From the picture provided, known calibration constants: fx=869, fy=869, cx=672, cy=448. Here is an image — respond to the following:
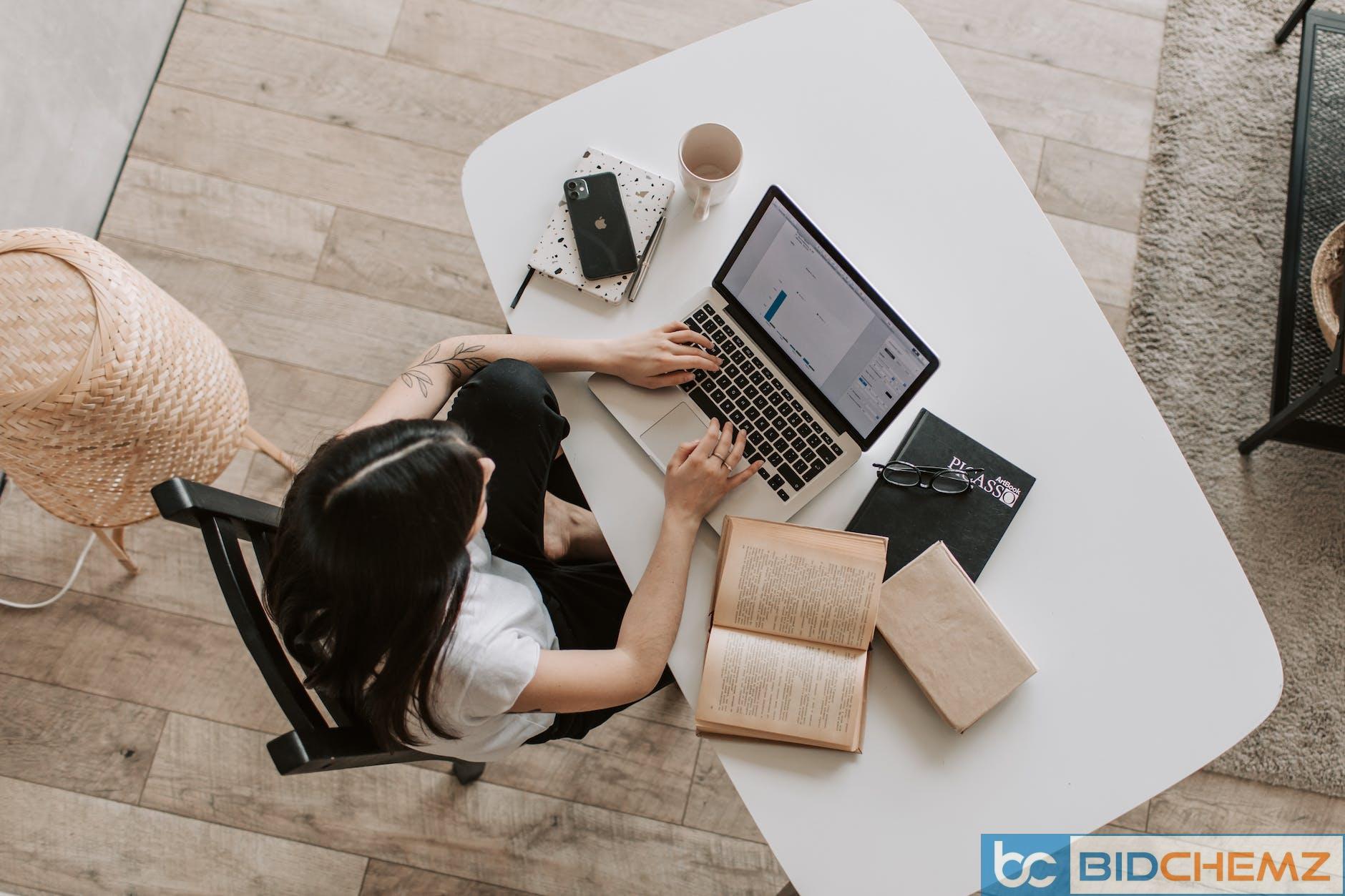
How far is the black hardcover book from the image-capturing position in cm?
104

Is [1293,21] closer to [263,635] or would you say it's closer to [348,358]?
[348,358]

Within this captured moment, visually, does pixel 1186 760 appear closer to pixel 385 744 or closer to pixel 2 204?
pixel 385 744

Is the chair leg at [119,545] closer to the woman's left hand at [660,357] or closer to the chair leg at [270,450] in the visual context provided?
the chair leg at [270,450]

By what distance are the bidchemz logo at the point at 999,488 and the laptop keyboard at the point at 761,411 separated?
17 centimetres

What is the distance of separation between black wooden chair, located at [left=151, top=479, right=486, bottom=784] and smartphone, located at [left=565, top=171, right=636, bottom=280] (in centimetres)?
50

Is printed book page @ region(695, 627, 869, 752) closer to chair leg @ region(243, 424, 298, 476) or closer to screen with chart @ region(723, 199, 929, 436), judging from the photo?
screen with chart @ region(723, 199, 929, 436)

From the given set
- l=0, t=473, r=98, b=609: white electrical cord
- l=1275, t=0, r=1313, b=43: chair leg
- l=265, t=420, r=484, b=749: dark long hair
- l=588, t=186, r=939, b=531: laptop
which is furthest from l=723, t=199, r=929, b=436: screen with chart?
l=1275, t=0, r=1313, b=43: chair leg

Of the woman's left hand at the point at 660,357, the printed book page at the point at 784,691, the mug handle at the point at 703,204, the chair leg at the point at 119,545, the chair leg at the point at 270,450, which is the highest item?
the mug handle at the point at 703,204

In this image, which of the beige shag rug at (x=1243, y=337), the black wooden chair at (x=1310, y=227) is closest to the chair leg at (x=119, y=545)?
the beige shag rug at (x=1243, y=337)

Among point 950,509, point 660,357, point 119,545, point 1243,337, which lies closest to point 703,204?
point 660,357

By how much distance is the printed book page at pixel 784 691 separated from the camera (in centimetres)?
97

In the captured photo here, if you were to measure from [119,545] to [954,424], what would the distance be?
144cm

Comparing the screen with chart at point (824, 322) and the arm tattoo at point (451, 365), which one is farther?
the arm tattoo at point (451, 365)

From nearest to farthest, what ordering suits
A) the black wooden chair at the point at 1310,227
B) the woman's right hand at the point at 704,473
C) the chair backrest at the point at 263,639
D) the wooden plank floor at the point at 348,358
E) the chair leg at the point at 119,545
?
the chair backrest at the point at 263,639 < the woman's right hand at the point at 704,473 < the chair leg at the point at 119,545 < the wooden plank floor at the point at 348,358 < the black wooden chair at the point at 1310,227
